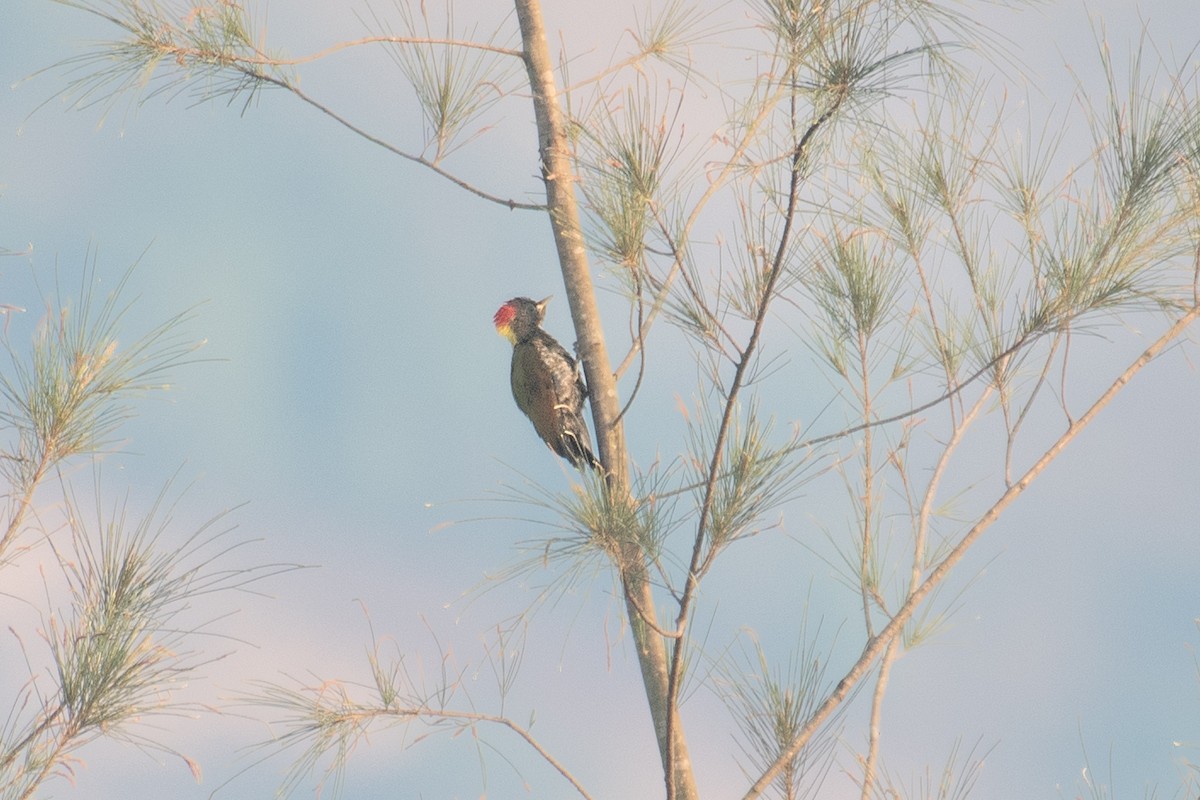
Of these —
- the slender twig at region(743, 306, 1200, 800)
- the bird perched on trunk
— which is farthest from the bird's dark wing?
the slender twig at region(743, 306, 1200, 800)

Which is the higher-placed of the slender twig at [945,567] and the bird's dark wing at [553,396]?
the bird's dark wing at [553,396]

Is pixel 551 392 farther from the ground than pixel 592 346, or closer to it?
farther from the ground

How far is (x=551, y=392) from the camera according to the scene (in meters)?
3.14

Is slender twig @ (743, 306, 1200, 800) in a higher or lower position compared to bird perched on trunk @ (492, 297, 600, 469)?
lower

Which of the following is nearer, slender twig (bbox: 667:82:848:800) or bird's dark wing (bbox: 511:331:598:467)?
slender twig (bbox: 667:82:848:800)

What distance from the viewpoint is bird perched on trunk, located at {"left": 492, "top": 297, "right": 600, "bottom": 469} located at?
10.2 ft

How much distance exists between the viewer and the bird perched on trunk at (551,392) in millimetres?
3096

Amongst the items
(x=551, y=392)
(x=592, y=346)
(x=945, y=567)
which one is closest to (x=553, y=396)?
(x=551, y=392)

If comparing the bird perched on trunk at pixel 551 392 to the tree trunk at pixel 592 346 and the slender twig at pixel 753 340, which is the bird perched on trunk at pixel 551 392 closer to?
the tree trunk at pixel 592 346

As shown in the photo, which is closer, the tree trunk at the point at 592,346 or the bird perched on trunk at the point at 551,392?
the tree trunk at the point at 592,346

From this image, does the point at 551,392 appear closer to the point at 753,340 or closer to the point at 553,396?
the point at 553,396

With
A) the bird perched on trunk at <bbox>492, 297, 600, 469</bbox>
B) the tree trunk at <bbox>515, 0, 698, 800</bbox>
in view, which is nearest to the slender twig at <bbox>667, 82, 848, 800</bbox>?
the tree trunk at <bbox>515, 0, 698, 800</bbox>

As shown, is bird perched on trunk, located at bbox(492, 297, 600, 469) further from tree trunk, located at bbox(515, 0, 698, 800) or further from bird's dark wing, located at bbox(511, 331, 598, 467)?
tree trunk, located at bbox(515, 0, 698, 800)

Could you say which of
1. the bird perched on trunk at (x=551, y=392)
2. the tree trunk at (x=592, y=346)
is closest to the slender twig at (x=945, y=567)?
the tree trunk at (x=592, y=346)
